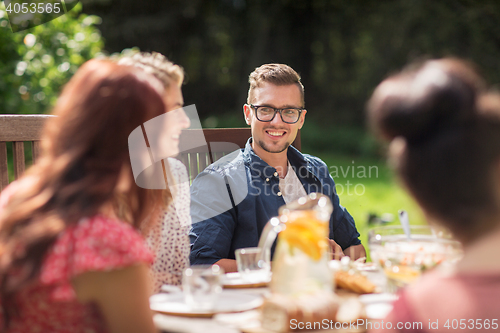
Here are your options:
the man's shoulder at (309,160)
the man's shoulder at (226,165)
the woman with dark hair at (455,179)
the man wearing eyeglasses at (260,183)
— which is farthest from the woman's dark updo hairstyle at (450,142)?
the man's shoulder at (309,160)

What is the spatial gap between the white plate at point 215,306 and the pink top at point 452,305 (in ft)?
1.86

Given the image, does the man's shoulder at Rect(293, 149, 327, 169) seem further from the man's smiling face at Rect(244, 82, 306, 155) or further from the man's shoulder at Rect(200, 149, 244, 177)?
the man's shoulder at Rect(200, 149, 244, 177)

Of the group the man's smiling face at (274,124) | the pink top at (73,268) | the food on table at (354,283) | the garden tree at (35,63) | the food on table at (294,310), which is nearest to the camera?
the pink top at (73,268)

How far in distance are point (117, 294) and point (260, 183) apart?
1.91 meters

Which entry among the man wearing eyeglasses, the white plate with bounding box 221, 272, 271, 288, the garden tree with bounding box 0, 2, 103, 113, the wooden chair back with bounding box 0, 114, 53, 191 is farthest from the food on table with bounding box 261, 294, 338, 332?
the garden tree with bounding box 0, 2, 103, 113

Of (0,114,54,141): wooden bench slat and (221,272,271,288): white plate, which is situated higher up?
(0,114,54,141): wooden bench slat

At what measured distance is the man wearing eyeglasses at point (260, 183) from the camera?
9.26 ft

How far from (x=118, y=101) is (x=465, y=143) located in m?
0.83

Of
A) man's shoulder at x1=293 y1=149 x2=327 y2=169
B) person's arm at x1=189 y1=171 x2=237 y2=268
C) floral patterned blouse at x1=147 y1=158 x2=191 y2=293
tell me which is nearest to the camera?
floral patterned blouse at x1=147 y1=158 x2=191 y2=293

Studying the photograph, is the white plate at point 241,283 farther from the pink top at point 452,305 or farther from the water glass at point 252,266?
the pink top at point 452,305

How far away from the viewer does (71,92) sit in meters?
1.37

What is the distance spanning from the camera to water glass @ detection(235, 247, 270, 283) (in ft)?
6.12

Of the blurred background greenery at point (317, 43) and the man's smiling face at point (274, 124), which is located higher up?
the blurred background greenery at point (317, 43)

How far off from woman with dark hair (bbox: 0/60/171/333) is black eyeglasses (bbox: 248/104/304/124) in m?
1.91
